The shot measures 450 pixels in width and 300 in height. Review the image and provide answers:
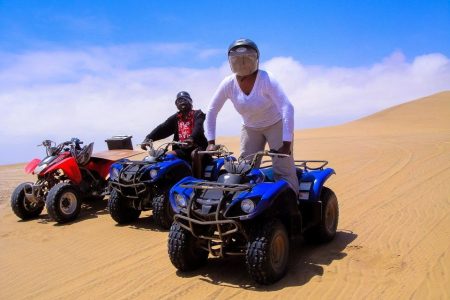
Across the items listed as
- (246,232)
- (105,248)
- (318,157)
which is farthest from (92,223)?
(318,157)

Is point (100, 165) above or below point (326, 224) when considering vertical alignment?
above

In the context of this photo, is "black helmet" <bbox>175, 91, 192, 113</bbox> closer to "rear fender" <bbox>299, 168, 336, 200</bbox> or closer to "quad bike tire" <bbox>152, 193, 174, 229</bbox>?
"quad bike tire" <bbox>152, 193, 174, 229</bbox>

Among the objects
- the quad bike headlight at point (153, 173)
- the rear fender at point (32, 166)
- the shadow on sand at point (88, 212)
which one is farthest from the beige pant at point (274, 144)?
the rear fender at point (32, 166)

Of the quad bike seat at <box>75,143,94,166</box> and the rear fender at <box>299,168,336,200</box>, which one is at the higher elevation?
the quad bike seat at <box>75,143,94,166</box>

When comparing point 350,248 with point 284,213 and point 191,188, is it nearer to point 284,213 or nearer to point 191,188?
point 284,213

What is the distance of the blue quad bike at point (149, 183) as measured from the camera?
23.2ft

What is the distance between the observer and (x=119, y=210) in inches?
302

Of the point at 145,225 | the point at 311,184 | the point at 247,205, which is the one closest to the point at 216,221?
the point at 247,205

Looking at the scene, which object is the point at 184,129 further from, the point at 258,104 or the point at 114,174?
the point at 258,104

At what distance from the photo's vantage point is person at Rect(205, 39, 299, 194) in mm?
5148

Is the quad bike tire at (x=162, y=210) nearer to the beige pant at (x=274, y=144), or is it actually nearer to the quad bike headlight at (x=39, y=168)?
the beige pant at (x=274, y=144)

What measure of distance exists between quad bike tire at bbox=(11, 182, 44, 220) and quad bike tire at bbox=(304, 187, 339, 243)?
18.3ft

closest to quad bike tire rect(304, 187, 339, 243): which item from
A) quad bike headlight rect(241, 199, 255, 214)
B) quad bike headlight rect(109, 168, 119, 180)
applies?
quad bike headlight rect(241, 199, 255, 214)

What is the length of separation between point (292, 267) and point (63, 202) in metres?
4.95
